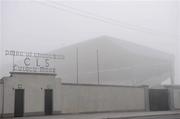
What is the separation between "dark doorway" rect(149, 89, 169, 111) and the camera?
34.6 m

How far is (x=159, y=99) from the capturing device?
1390 inches

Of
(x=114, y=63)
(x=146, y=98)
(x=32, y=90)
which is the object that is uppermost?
(x=114, y=63)

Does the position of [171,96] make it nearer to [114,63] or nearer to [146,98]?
[146,98]

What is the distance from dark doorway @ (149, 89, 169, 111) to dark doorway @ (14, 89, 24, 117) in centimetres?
1482

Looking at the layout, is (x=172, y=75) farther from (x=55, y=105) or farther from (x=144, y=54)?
(x=55, y=105)

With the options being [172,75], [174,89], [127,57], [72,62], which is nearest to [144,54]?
[127,57]

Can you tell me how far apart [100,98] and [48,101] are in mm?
5570

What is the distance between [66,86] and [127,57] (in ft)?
127

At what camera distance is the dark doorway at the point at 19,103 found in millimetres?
25609

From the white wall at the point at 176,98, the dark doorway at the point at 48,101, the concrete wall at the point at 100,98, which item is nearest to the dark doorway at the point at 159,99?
the white wall at the point at 176,98

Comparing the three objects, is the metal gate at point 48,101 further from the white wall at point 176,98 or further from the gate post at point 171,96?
the white wall at point 176,98

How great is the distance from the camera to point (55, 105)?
2764cm

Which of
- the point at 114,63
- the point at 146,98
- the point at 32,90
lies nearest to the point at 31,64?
the point at 32,90

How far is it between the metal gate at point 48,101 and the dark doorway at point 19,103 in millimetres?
2186
